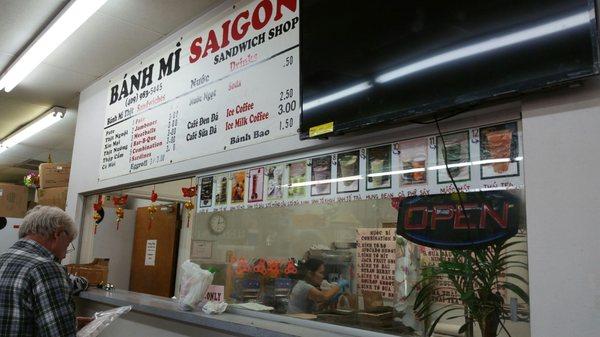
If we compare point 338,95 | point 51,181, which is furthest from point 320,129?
point 51,181

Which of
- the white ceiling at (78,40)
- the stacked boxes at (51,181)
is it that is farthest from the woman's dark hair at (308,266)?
the stacked boxes at (51,181)

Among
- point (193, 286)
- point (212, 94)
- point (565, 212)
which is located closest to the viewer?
point (565, 212)

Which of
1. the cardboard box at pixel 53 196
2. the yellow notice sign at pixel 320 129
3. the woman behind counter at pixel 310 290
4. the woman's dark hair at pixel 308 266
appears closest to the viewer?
the yellow notice sign at pixel 320 129

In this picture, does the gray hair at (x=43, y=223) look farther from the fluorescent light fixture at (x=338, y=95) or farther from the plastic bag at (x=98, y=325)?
the fluorescent light fixture at (x=338, y=95)

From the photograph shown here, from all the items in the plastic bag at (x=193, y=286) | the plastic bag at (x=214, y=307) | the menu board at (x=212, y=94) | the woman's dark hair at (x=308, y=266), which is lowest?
the plastic bag at (x=214, y=307)

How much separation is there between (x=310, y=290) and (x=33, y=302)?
3.72 feet

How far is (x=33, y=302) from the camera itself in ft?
5.78

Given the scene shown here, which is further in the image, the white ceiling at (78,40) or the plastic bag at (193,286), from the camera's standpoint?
the white ceiling at (78,40)

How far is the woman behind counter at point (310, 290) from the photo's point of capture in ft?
6.53

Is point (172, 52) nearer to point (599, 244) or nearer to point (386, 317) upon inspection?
point (386, 317)

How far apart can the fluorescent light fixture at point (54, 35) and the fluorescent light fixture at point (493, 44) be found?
5.88ft

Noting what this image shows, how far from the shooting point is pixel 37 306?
1.75 metres

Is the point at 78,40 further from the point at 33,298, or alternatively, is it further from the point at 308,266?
the point at 308,266

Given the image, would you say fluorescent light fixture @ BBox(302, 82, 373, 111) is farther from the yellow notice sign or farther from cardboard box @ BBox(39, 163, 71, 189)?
cardboard box @ BBox(39, 163, 71, 189)
